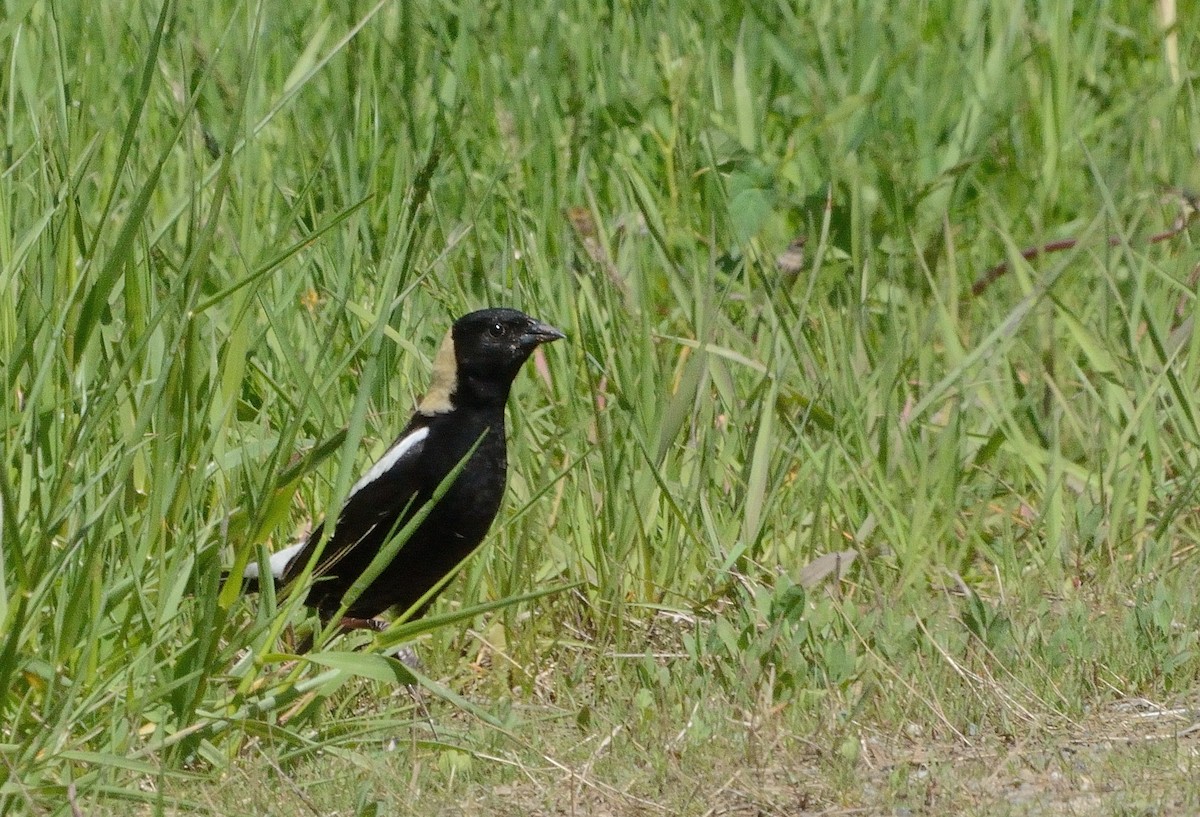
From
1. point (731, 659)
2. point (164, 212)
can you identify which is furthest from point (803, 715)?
point (164, 212)

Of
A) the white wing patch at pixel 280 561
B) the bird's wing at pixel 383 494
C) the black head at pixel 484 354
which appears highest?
the black head at pixel 484 354

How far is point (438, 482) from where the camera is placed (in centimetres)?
381

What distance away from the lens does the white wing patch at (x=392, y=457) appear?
3.85 meters

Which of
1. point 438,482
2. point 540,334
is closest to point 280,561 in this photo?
point 438,482

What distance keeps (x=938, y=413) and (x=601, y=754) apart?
7.09 feet

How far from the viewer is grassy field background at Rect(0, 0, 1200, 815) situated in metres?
2.77

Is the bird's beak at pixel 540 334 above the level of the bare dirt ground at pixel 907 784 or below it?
above

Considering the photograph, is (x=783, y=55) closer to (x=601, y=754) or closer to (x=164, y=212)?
(x=164, y=212)

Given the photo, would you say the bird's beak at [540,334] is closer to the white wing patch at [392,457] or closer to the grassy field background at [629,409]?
the grassy field background at [629,409]

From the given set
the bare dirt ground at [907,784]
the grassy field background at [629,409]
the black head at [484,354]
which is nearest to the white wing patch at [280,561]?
the grassy field background at [629,409]

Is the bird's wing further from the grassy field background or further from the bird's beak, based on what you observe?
the bird's beak

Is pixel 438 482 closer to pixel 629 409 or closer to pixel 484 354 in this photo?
pixel 484 354

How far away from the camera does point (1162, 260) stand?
4.74m

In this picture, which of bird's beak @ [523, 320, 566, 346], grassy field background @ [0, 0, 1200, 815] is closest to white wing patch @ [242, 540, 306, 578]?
grassy field background @ [0, 0, 1200, 815]
